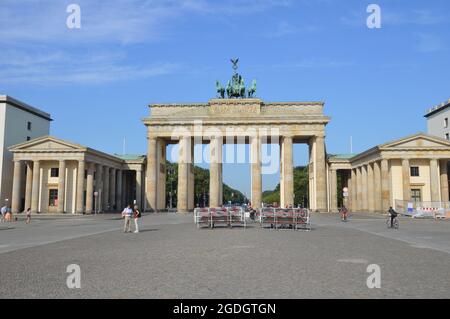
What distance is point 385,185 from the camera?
59.1 m

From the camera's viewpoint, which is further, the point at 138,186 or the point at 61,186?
the point at 138,186

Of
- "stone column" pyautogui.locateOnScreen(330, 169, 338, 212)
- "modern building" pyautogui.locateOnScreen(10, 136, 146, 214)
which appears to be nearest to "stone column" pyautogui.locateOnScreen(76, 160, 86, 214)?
"modern building" pyautogui.locateOnScreen(10, 136, 146, 214)

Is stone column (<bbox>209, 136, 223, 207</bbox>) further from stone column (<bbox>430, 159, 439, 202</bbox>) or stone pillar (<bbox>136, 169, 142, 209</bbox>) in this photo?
stone column (<bbox>430, 159, 439, 202</bbox>)

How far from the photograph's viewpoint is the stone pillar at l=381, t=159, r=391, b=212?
58938mm

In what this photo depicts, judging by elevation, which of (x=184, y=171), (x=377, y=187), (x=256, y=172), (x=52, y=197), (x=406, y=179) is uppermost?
(x=184, y=171)

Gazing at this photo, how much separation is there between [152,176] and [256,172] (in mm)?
16971

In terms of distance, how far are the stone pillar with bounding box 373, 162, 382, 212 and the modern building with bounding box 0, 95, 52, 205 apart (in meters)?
54.9

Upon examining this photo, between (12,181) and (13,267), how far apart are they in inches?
2465

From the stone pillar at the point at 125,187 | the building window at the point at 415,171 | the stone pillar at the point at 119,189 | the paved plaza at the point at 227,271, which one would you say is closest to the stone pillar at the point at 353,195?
the building window at the point at 415,171

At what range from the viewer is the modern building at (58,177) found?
205 feet

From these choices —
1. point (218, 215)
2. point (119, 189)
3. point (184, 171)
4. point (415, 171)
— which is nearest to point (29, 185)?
point (119, 189)

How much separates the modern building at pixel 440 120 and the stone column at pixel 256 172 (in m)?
35.9

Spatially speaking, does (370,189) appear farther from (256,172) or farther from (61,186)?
(61,186)
